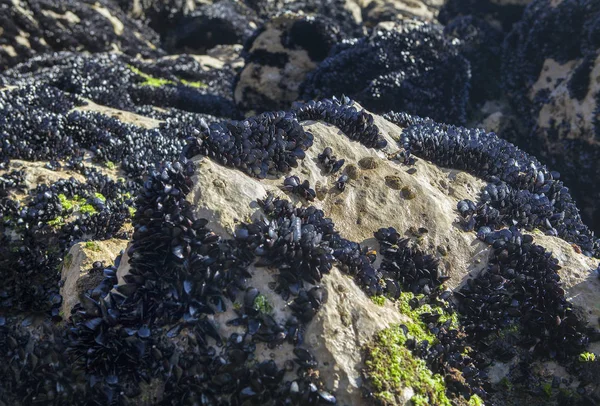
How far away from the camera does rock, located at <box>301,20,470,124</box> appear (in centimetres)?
1193

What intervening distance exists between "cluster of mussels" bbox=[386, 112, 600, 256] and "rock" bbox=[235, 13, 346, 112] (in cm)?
600

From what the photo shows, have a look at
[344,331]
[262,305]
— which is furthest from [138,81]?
[344,331]

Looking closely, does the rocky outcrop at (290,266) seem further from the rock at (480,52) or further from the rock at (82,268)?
the rock at (480,52)

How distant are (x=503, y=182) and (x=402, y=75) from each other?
5657mm

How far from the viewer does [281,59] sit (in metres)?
13.6

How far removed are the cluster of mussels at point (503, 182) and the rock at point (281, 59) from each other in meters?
6.00

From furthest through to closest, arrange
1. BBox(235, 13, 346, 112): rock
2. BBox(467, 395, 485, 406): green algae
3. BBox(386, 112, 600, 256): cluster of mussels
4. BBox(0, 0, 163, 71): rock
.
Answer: BBox(0, 0, 163, 71): rock < BBox(235, 13, 346, 112): rock < BBox(386, 112, 600, 256): cluster of mussels < BBox(467, 395, 485, 406): green algae

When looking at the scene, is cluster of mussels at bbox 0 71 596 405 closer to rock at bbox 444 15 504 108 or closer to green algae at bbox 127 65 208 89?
rock at bbox 444 15 504 108

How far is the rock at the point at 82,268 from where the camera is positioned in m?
5.82

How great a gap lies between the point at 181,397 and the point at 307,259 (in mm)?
1639

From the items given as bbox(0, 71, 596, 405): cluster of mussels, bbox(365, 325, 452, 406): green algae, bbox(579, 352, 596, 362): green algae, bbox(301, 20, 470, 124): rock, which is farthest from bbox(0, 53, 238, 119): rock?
bbox(579, 352, 596, 362): green algae

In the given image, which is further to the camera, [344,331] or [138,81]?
[138,81]

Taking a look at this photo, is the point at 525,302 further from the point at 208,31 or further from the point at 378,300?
the point at 208,31

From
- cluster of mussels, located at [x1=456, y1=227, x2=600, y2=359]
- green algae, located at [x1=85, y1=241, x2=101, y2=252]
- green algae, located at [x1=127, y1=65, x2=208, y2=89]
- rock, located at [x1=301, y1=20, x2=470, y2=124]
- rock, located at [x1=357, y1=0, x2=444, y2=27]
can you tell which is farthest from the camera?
rock, located at [x1=357, y1=0, x2=444, y2=27]
